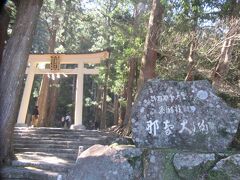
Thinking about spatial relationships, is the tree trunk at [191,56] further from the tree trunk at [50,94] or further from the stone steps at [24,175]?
the tree trunk at [50,94]

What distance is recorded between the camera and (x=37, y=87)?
1384 inches

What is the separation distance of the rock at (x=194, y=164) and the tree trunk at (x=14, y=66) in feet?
18.2

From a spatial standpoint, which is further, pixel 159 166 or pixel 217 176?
pixel 159 166

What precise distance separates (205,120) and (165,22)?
9629 mm

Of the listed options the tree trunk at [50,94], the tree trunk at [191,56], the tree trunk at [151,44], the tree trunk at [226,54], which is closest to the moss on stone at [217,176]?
the tree trunk at [226,54]

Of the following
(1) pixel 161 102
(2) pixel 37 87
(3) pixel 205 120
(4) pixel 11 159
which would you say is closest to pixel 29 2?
(4) pixel 11 159

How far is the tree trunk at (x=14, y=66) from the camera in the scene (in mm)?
8594

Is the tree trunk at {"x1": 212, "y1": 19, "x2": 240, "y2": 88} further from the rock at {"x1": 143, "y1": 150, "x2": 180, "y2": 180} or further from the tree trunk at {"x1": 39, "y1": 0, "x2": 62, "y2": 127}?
the tree trunk at {"x1": 39, "y1": 0, "x2": 62, "y2": 127}

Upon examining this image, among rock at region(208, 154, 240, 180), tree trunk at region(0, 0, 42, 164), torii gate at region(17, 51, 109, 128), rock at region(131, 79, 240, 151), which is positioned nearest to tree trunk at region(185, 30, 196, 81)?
tree trunk at region(0, 0, 42, 164)

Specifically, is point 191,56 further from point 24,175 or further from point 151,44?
point 24,175

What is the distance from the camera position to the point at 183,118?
4.84 meters

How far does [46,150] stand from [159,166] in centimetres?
861

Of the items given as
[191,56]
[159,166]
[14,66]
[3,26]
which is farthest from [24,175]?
[191,56]

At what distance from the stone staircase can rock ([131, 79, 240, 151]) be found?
3625 mm
